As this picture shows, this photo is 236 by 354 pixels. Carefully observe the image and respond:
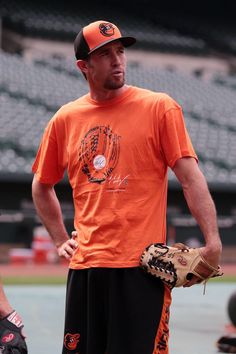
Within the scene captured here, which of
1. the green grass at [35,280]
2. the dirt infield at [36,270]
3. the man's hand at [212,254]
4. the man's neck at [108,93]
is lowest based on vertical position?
the dirt infield at [36,270]

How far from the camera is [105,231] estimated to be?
4055 mm

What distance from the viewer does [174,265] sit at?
13.1ft

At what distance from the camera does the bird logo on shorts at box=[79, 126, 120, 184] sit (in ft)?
13.4

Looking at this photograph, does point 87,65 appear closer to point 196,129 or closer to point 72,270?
point 72,270

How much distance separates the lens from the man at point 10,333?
13.1ft

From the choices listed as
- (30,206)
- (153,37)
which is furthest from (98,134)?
(153,37)

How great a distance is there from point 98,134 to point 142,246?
0.57 m

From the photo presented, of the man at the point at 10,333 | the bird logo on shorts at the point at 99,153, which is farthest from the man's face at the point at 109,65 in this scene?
the man at the point at 10,333

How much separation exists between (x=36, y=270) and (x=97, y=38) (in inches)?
599

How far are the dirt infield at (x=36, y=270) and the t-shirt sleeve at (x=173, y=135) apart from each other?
44.3 ft

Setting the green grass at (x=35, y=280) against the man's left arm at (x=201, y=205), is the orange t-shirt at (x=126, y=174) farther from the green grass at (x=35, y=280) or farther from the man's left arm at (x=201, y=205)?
the green grass at (x=35, y=280)

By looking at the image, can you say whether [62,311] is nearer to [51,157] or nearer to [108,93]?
[51,157]

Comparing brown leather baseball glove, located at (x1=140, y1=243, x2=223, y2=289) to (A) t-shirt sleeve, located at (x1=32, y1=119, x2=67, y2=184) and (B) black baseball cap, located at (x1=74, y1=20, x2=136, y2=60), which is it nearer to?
(A) t-shirt sleeve, located at (x1=32, y1=119, x2=67, y2=184)
